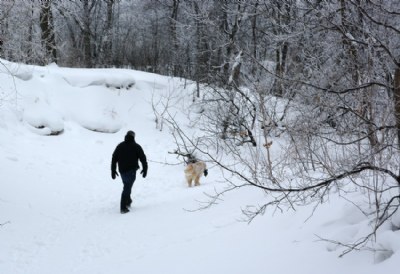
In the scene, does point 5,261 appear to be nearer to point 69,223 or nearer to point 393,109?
point 69,223

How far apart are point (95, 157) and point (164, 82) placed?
28.1 ft

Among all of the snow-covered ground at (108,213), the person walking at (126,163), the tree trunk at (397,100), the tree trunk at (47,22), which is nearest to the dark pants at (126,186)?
the person walking at (126,163)

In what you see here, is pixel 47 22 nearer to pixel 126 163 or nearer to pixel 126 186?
pixel 126 163

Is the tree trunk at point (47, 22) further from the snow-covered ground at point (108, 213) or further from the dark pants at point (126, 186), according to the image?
the dark pants at point (126, 186)

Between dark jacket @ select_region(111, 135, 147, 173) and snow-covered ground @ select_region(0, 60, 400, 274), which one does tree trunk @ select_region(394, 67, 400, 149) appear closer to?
snow-covered ground @ select_region(0, 60, 400, 274)

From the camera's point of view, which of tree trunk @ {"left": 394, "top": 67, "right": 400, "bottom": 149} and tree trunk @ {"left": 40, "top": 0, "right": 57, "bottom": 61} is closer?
tree trunk @ {"left": 394, "top": 67, "right": 400, "bottom": 149}

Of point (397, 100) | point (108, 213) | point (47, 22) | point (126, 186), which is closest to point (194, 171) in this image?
point (126, 186)

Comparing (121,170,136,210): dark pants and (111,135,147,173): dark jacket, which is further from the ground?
(111,135,147,173): dark jacket

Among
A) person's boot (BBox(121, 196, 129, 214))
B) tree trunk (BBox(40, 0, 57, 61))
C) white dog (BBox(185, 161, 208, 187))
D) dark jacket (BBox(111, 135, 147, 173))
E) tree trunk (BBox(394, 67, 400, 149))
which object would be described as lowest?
person's boot (BBox(121, 196, 129, 214))

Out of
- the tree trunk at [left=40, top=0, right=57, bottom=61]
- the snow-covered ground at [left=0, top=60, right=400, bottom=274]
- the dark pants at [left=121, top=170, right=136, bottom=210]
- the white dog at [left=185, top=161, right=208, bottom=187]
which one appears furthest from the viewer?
the white dog at [left=185, top=161, right=208, bottom=187]

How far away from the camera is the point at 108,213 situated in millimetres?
8367

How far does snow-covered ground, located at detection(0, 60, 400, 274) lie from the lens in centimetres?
430

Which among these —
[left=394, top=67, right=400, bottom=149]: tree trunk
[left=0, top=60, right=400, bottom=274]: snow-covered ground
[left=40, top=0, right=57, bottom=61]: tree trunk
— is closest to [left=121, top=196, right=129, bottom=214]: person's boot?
[left=0, top=60, right=400, bottom=274]: snow-covered ground

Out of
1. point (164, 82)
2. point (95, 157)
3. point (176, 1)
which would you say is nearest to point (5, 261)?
point (95, 157)
